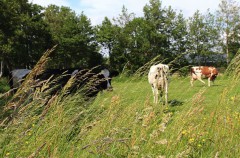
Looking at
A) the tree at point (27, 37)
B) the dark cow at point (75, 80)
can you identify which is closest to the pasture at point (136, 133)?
the dark cow at point (75, 80)

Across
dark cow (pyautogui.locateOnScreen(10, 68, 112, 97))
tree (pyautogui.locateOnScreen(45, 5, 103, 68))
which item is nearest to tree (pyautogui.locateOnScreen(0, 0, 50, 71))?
tree (pyautogui.locateOnScreen(45, 5, 103, 68))

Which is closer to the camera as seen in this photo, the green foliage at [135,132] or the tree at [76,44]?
the green foliage at [135,132]

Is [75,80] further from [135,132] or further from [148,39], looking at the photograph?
[148,39]

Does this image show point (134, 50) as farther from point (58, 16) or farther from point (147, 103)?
point (147, 103)

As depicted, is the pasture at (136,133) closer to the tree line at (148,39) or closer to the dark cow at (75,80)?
the dark cow at (75,80)

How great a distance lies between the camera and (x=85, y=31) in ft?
146

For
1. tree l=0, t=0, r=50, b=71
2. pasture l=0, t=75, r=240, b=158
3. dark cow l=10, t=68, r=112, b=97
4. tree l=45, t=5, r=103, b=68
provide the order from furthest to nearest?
1. tree l=45, t=5, r=103, b=68
2. tree l=0, t=0, r=50, b=71
3. dark cow l=10, t=68, r=112, b=97
4. pasture l=0, t=75, r=240, b=158

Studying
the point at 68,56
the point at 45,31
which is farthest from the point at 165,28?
the point at 45,31

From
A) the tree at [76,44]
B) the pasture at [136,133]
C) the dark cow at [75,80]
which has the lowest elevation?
the pasture at [136,133]

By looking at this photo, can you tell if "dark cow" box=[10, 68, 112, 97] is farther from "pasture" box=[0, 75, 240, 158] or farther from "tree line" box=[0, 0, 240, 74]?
"tree line" box=[0, 0, 240, 74]

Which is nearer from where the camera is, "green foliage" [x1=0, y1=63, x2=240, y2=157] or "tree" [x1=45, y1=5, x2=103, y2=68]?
"green foliage" [x1=0, y1=63, x2=240, y2=157]

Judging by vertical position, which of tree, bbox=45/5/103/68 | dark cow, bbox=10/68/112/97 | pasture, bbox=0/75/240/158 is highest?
tree, bbox=45/5/103/68

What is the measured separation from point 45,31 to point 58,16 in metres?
18.9

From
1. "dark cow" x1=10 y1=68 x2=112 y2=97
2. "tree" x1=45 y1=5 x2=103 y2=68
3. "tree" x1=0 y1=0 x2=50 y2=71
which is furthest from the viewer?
"tree" x1=45 y1=5 x2=103 y2=68
